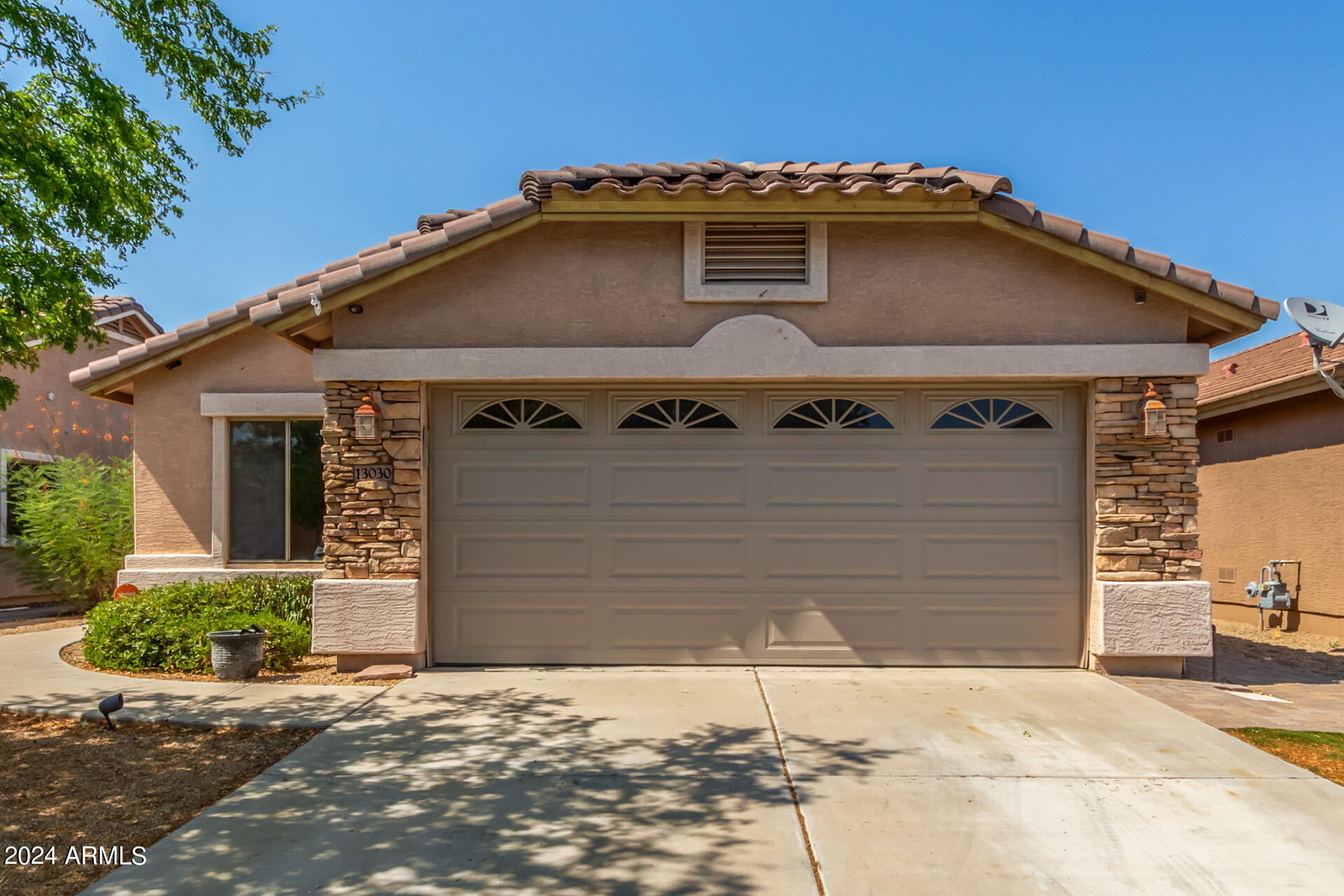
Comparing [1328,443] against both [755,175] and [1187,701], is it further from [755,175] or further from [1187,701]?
[755,175]

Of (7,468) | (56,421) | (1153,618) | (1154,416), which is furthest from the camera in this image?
(56,421)

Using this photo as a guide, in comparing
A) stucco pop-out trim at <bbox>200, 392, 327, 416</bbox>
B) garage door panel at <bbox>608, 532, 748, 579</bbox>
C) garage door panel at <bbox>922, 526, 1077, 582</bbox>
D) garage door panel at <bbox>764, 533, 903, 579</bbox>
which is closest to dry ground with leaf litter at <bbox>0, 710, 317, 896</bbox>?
garage door panel at <bbox>608, 532, 748, 579</bbox>

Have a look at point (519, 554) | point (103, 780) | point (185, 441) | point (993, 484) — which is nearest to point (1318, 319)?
point (993, 484)

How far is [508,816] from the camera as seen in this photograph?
4.07 meters

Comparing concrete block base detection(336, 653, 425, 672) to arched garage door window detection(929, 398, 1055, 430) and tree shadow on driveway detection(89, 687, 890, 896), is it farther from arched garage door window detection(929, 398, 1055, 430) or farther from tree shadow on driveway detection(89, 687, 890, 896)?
arched garage door window detection(929, 398, 1055, 430)

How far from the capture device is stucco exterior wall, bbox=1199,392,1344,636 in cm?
921

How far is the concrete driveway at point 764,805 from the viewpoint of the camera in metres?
3.46

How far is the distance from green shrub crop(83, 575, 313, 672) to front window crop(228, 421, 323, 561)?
50.1 inches

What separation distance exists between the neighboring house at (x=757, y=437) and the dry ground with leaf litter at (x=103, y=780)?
5.54ft

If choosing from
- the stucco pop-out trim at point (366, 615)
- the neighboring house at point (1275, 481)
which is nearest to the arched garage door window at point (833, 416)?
the stucco pop-out trim at point (366, 615)

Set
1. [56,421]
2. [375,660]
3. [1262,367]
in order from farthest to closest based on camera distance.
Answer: [56,421]
[1262,367]
[375,660]

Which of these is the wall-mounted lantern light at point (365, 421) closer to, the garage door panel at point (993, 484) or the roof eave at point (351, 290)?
the roof eave at point (351, 290)

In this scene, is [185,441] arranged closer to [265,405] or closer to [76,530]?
[265,405]

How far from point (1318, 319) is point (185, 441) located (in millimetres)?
11076
